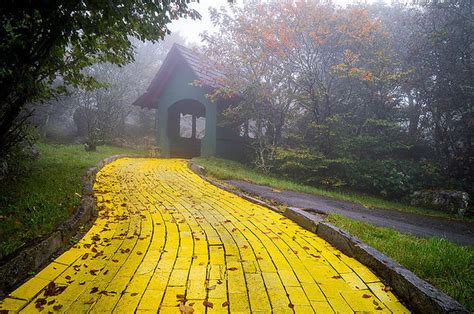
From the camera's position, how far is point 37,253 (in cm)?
264

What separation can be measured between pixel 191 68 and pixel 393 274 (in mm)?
12898

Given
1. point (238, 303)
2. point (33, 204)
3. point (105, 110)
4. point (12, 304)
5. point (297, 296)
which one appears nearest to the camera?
point (12, 304)

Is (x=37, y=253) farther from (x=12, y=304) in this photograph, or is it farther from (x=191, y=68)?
(x=191, y=68)

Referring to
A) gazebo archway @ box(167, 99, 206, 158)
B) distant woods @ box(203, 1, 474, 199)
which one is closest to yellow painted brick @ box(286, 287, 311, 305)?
distant woods @ box(203, 1, 474, 199)

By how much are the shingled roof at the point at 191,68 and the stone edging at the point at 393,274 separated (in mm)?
10227

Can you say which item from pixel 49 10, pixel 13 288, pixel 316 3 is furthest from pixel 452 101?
pixel 13 288

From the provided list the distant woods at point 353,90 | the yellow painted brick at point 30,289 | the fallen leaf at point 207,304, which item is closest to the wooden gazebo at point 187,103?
the distant woods at point 353,90

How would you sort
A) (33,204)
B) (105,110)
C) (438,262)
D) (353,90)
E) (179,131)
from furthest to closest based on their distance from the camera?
(105,110), (179,131), (353,90), (33,204), (438,262)

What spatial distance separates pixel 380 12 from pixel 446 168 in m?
9.62

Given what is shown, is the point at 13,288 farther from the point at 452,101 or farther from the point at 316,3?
the point at 452,101

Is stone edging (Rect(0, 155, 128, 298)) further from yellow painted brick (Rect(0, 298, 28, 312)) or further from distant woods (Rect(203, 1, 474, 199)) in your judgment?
distant woods (Rect(203, 1, 474, 199))

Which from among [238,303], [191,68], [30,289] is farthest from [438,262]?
[191,68]

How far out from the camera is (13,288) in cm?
224

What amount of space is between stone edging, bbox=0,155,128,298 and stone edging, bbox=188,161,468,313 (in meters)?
3.36
